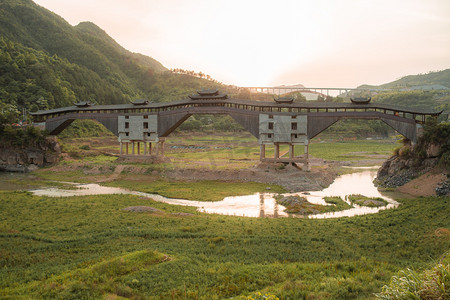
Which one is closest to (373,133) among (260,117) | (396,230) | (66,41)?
(260,117)

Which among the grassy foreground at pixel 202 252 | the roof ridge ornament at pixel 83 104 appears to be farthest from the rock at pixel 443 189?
the roof ridge ornament at pixel 83 104

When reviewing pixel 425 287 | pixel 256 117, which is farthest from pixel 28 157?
pixel 425 287

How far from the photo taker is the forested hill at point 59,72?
64375mm

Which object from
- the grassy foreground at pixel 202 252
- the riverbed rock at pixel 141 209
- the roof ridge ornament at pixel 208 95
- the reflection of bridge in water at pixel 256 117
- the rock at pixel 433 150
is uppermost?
the roof ridge ornament at pixel 208 95

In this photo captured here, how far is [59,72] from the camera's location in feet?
261

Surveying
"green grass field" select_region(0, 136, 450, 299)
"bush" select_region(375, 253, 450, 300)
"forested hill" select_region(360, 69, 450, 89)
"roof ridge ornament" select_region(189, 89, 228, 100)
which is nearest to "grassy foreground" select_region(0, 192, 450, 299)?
"green grass field" select_region(0, 136, 450, 299)

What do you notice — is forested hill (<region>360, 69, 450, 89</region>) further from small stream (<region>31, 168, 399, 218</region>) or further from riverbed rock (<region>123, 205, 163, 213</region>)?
riverbed rock (<region>123, 205, 163, 213</region>)

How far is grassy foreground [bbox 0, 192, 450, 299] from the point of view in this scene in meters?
9.80

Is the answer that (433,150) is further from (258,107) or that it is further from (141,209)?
(141,209)

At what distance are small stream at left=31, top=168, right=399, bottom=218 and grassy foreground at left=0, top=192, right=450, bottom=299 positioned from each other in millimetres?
2145

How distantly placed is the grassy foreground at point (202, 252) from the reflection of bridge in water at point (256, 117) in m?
14.2

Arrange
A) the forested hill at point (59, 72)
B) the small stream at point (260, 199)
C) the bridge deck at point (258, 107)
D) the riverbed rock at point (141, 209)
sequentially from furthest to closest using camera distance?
the forested hill at point (59, 72), the bridge deck at point (258, 107), the small stream at point (260, 199), the riverbed rock at point (141, 209)

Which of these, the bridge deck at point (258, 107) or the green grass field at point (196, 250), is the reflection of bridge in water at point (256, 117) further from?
the green grass field at point (196, 250)

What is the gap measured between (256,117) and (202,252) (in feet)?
83.8
